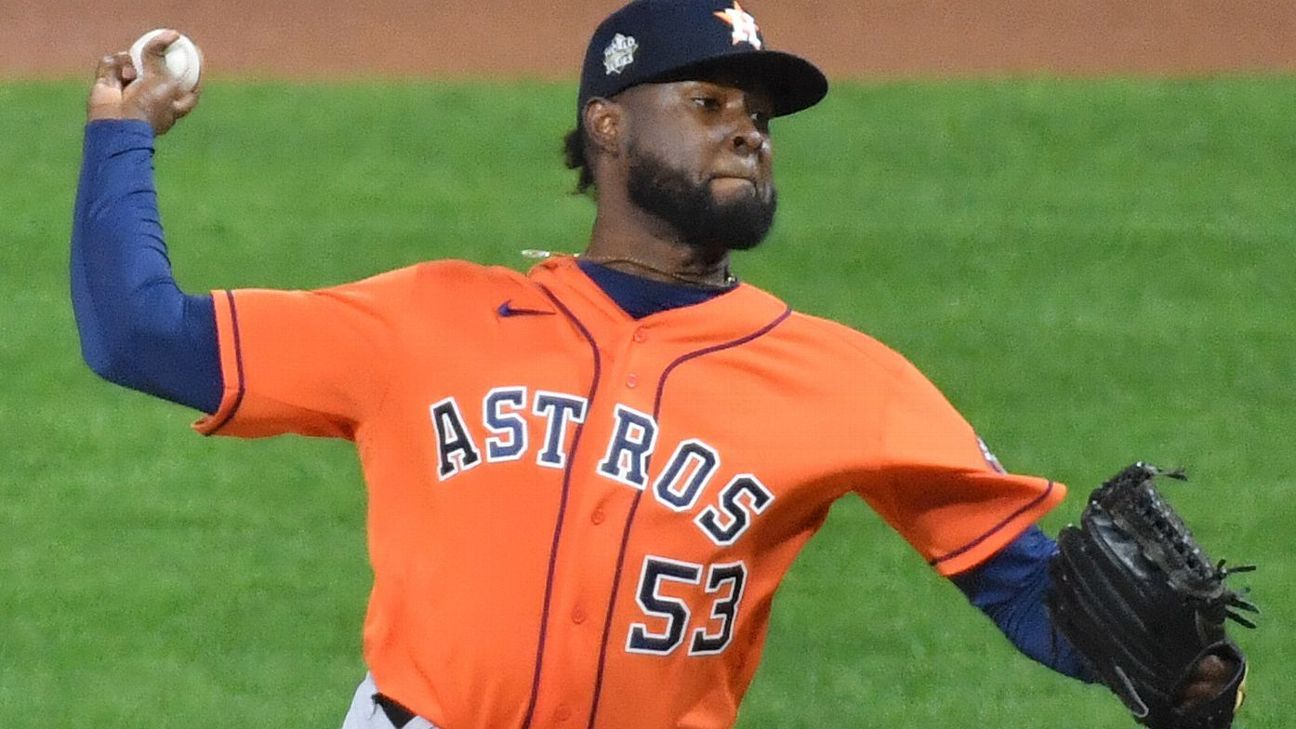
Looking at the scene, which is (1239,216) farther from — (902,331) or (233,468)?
(233,468)

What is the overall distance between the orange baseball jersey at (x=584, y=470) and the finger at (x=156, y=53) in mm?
349

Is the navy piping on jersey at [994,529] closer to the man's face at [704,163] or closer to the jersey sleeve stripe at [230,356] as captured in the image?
the man's face at [704,163]

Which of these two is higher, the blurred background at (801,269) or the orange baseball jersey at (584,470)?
the orange baseball jersey at (584,470)

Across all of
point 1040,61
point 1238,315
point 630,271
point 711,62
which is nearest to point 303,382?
point 630,271

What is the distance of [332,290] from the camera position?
3.50m

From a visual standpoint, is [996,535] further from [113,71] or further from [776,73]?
[113,71]

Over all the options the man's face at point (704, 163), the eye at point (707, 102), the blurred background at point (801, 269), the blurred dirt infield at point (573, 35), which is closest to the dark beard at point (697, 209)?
the man's face at point (704, 163)

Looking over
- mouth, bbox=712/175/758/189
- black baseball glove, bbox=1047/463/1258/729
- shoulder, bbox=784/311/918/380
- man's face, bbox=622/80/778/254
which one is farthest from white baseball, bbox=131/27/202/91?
black baseball glove, bbox=1047/463/1258/729

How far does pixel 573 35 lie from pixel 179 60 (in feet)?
27.9

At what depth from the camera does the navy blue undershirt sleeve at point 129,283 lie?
3293mm

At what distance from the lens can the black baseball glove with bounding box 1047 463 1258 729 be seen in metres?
3.24

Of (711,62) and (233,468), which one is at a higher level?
(711,62)

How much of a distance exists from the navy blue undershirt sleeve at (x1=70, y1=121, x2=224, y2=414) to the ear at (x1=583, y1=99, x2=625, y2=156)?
0.71 meters

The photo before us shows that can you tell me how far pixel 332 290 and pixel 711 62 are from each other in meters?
0.66
